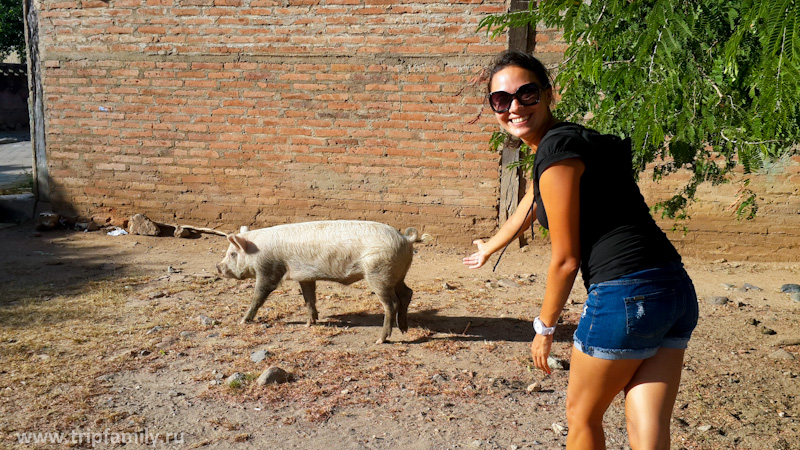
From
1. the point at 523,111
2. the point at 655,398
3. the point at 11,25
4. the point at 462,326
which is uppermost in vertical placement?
the point at 11,25

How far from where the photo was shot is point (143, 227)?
9.12 meters

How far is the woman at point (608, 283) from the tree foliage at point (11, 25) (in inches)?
871

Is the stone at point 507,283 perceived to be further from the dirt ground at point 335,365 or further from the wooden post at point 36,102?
the wooden post at point 36,102

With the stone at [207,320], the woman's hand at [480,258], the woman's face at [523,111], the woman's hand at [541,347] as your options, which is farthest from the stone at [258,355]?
the woman's face at [523,111]

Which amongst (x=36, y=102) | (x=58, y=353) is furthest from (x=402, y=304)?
(x=36, y=102)

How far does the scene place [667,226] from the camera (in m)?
7.88

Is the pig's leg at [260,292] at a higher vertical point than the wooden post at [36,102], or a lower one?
lower

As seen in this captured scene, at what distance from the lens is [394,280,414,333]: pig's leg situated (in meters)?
5.49

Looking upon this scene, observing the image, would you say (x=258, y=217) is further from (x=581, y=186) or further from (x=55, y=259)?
(x=581, y=186)

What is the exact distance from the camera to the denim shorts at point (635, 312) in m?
2.11

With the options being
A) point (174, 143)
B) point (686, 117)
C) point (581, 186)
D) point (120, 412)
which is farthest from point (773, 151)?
point (174, 143)

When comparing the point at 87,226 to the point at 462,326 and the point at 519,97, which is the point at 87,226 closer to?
the point at 462,326

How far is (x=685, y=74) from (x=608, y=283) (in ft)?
4.85

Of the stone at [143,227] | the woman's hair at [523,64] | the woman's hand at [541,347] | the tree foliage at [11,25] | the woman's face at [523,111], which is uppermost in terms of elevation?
the tree foliage at [11,25]
